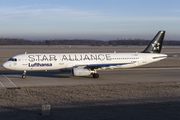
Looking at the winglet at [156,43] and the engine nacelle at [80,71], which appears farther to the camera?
the winglet at [156,43]

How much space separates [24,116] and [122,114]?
251 inches

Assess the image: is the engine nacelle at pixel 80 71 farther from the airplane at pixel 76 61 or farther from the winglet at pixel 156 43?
the winglet at pixel 156 43

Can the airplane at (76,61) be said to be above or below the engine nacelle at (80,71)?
above

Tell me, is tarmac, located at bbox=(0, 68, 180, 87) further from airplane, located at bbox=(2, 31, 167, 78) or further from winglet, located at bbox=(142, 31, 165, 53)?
winglet, located at bbox=(142, 31, 165, 53)

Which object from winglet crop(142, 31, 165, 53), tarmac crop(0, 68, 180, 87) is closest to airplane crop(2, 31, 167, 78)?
winglet crop(142, 31, 165, 53)

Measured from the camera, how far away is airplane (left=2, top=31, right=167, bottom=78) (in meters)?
29.7

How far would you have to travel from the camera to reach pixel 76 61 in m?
31.5

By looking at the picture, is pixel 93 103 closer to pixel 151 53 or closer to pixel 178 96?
pixel 178 96

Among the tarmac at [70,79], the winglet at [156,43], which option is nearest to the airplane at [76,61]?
the winglet at [156,43]

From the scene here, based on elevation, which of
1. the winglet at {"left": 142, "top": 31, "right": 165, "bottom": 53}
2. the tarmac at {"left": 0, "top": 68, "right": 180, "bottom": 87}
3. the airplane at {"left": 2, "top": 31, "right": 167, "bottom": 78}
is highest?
the winglet at {"left": 142, "top": 31, "right": 165, "bottom": 53}

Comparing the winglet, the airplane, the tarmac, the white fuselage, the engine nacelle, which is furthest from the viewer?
the winglet

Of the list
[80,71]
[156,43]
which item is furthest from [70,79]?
[156,43]

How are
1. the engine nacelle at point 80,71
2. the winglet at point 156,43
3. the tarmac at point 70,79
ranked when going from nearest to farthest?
the tarmac at point 70,79, the engine nacelle at point 80,71, the winglet at point 156,43

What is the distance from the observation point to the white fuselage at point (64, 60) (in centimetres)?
2984
